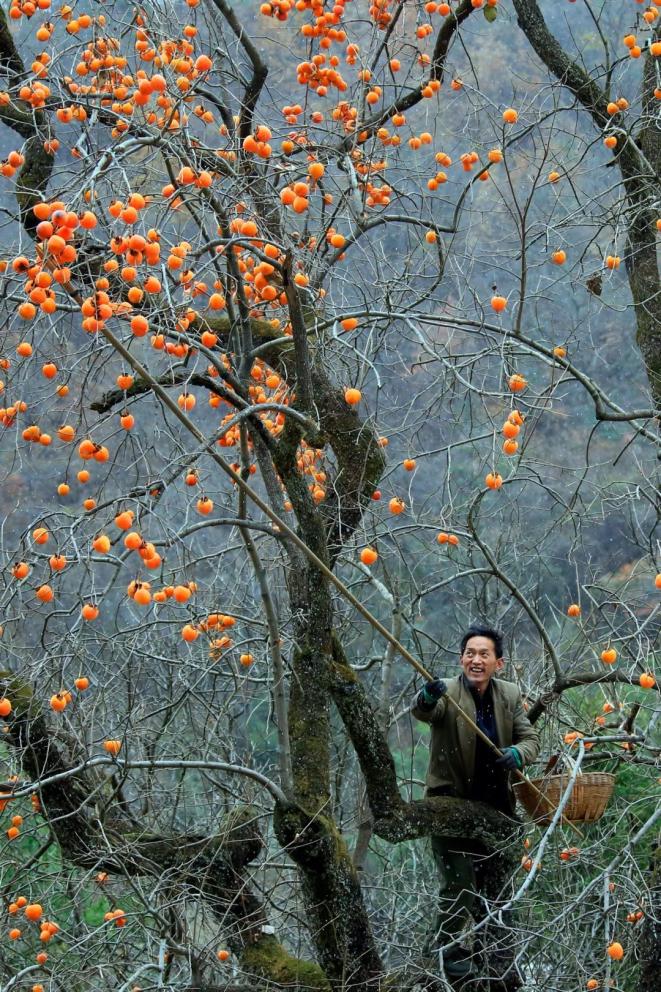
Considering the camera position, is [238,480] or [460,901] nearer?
[238,480]

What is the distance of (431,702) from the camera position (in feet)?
11.0

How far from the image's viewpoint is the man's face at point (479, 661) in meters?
3.63

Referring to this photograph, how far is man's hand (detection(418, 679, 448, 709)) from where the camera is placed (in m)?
3.22

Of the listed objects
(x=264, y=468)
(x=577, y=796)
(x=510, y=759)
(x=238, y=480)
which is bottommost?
(x=577, y=796)

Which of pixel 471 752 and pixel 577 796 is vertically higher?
pixel 471 752

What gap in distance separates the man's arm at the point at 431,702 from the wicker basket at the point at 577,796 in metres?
0.32

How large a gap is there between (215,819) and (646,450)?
757cm

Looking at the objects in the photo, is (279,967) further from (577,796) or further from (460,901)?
(577,796)

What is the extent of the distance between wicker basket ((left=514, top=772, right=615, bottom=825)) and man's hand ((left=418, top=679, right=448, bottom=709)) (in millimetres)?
343

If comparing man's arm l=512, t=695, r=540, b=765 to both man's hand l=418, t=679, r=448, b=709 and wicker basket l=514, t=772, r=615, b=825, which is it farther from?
man's hand l=418, t=679, r=448, b=709

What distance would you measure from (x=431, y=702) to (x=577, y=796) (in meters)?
0.52

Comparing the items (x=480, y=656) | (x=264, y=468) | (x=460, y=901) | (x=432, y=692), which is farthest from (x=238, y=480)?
(x=460, y=901)

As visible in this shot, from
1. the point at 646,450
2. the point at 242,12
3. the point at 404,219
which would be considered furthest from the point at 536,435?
the point at 404,219

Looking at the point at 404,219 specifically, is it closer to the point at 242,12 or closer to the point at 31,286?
the point at 31,286
